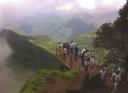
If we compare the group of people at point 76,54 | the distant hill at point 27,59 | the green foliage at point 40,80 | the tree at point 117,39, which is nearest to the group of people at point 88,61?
the group of people at point 76,54

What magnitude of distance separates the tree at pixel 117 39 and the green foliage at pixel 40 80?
7.06 m

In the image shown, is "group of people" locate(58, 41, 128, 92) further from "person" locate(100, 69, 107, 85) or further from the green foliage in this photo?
the green foliage

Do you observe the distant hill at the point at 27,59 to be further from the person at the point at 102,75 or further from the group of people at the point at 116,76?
the group of people at the point at 116,76

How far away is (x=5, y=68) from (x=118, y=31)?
166 ft

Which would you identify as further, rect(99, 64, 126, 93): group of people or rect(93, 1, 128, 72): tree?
rect(93, 1, 128, 72): tree

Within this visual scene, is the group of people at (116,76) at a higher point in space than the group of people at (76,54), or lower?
lower

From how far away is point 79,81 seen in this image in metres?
45.3

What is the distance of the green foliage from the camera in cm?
4222

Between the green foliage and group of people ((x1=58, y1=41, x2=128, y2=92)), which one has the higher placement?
group of people ((x1=58, y1=41, x2=128, y2=92))

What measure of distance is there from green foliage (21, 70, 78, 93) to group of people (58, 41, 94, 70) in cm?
459

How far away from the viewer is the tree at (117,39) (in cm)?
4709

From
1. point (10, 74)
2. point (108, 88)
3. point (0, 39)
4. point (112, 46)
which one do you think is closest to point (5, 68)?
point (10, 74)

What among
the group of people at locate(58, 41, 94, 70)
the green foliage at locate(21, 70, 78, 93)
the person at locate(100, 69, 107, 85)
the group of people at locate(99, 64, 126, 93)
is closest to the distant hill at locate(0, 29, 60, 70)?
the group of people at locate(58, 41, 94, 70)

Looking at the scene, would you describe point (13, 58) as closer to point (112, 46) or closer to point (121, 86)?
point (112, 46)
